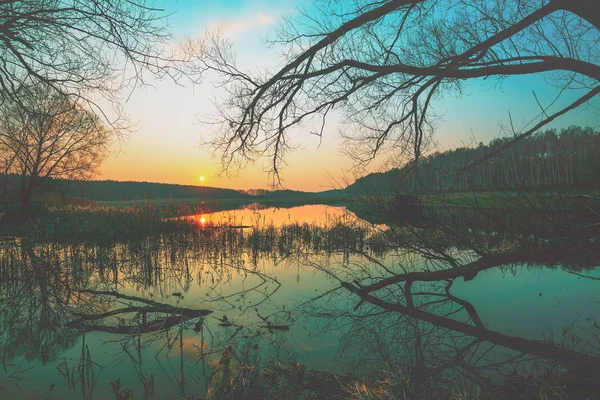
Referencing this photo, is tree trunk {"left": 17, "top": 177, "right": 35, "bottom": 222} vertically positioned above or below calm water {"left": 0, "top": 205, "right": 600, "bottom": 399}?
above

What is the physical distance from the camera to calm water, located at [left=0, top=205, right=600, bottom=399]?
3203mm

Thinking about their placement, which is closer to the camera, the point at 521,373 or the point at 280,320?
the point at 521,373

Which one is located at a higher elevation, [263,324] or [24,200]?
[24,200]

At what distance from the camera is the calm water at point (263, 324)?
320 centimetres

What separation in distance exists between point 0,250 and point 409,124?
39.3ft

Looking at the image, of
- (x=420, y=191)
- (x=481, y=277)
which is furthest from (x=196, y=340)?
(x=481, y=277)

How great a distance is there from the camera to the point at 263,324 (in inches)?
173

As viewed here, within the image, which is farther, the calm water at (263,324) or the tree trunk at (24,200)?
the tree trunk at (24,200)

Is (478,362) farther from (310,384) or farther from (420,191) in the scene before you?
(420,191)

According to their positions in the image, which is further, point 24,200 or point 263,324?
point 24,200

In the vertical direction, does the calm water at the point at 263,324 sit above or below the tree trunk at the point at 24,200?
below

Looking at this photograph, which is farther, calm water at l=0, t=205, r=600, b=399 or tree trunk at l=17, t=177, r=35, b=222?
tree trunk at l=17, t=177, r=35, b=222

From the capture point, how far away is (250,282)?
6.70 meters

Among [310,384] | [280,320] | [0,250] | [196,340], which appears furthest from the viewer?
[0,250]
